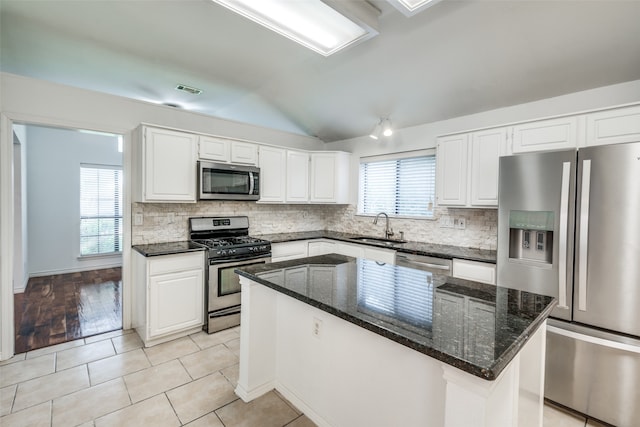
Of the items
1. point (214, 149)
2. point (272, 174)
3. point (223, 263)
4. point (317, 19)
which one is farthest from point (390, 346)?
point (272, 174)

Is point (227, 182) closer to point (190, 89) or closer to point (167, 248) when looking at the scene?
point (167, 248)

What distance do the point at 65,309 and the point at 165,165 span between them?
2.41 m

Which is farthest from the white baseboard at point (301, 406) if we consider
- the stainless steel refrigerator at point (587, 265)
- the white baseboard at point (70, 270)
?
the white baseboard at point (70, 270)

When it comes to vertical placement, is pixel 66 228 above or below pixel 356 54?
below

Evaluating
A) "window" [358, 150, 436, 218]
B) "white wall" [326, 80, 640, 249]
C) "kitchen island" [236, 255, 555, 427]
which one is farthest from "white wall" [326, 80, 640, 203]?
"kitchen island" [236, 255, 555, 427]

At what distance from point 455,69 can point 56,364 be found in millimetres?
4409

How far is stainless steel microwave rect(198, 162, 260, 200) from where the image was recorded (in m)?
3.41

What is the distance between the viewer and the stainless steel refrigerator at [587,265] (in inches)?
73.5

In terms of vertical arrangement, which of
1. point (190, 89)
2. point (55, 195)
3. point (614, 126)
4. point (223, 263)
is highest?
point (190, 89)

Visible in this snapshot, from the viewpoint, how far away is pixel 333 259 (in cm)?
247

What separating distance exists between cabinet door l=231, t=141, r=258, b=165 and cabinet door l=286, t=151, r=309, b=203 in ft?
1.87

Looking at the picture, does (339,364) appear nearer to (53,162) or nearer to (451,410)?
(451,410)

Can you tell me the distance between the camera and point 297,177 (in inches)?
175

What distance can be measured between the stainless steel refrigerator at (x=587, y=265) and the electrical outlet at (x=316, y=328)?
162 centimetres
